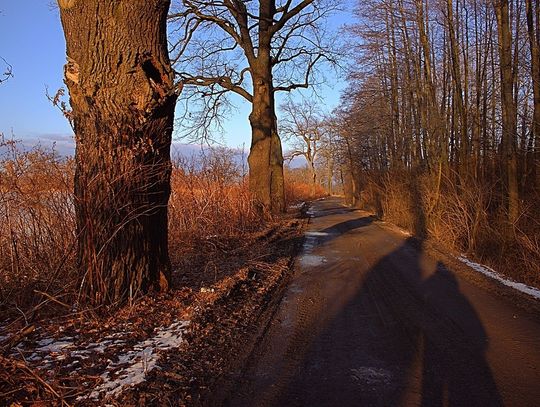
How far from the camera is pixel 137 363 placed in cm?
369

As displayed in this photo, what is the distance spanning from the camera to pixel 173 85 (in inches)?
216

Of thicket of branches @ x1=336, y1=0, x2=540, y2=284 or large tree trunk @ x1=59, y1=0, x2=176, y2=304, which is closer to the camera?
large tree trunk @ x1=59, y1=0, x2=176, y2=304

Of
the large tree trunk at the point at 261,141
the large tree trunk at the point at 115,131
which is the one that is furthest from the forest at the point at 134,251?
the large tree trunk at the point at 261,141

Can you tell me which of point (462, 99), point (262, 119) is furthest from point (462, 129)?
point (262, 119)

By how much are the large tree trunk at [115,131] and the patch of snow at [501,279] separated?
588 centimetres

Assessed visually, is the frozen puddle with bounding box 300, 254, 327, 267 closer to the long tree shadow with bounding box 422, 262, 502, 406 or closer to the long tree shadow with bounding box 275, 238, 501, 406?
the long tree shadow with bounding box 275, 238, 501, 406

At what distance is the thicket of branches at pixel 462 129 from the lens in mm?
10727

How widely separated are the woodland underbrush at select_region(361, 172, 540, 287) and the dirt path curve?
5.82 feet

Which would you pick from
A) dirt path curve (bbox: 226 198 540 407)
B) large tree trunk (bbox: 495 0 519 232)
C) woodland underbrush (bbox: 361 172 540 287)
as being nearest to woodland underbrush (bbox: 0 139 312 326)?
dirt path curve (bbox: 226 198 540 407)

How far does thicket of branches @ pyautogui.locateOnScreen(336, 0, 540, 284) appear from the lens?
10727 millimetres

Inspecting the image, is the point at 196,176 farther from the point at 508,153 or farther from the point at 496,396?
the point at 496,396

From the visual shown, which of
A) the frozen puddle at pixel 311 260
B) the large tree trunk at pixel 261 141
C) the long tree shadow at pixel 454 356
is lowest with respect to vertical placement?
the long tree shadow at pixel 454 356

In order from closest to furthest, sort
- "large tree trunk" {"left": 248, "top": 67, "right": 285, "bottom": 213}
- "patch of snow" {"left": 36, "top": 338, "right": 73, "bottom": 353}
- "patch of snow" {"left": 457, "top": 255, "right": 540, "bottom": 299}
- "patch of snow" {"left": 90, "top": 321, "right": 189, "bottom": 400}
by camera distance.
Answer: "patch of snow" {"left": 90, "top": 321, "right": 189, "bottom": 400} < "patch of snow" {"left": 36, "top": 338, "right": 73, "bottom": 353} < "patch of snow" {"left": 457, "top": 255, "right": 540, "bottom": 299} < "large tree trunk" {"left": 248, "top": 67, "right": 285, "bottom": 213}

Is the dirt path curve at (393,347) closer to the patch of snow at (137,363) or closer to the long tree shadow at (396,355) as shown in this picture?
the long tree shadow at (396,355)
